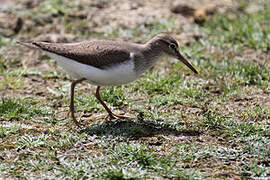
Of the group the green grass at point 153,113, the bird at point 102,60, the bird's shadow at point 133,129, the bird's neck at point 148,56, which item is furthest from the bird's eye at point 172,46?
the bird's shadow at point 133,129

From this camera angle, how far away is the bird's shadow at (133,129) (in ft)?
20.4

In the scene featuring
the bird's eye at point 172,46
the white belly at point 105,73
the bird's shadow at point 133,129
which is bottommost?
the bird's shadow at point 133,129

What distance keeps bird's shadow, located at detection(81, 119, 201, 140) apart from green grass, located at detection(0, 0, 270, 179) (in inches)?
0.6

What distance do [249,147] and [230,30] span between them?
4877 mm

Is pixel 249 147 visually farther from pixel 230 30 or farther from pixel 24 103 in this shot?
pixel 230 30

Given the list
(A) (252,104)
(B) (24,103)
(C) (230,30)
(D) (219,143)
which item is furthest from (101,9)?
(D) (219,143)

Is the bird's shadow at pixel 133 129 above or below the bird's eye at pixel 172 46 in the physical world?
below

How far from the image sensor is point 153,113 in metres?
6.94

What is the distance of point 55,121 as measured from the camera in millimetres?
6824

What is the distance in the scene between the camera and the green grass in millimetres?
5332

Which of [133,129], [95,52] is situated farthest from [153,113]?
[95,52]

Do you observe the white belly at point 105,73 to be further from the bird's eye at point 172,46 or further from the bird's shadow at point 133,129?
the bird's eye at point 172,46

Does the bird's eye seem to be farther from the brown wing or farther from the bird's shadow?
the bird's shadow

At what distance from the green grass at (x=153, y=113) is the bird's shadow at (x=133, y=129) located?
0.01 meters
